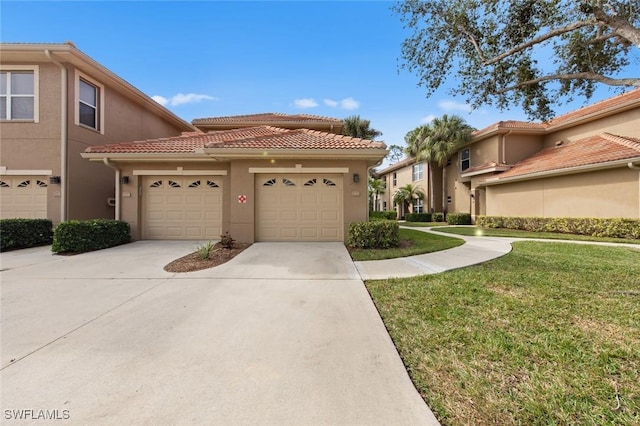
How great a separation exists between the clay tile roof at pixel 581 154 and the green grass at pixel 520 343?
8.55 m

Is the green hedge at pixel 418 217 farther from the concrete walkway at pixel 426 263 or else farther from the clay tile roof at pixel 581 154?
the concrete walkway at pixel 426 263

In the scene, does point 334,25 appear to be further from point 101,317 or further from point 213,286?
point 101,317

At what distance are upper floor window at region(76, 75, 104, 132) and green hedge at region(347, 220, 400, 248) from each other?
1169 centimetres

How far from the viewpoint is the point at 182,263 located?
6.37 meters

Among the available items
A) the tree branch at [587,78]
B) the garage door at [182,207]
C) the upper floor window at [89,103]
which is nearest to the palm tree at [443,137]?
the tree branch at [587,78]

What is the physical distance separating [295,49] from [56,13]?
8.85 m

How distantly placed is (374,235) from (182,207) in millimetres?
7172

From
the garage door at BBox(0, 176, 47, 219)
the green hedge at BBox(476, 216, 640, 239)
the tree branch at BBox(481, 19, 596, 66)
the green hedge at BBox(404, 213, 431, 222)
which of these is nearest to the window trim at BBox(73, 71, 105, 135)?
the garage door at BBox(0, 176, 47, 219)

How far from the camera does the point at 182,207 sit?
9.82 meters

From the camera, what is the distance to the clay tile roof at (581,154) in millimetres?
10656

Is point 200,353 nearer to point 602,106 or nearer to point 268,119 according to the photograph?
point 268,119

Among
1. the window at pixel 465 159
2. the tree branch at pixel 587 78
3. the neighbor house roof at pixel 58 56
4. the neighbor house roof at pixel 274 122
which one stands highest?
the neighbor house roof at pixel 58 56

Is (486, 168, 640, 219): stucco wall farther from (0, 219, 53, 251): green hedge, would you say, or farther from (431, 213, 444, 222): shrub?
(0, 219, 53, 251): green hedge

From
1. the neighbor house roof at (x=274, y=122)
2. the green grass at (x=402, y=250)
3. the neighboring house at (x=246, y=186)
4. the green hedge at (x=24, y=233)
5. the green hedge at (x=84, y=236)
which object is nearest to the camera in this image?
the green grass at (x=402, y=250)
